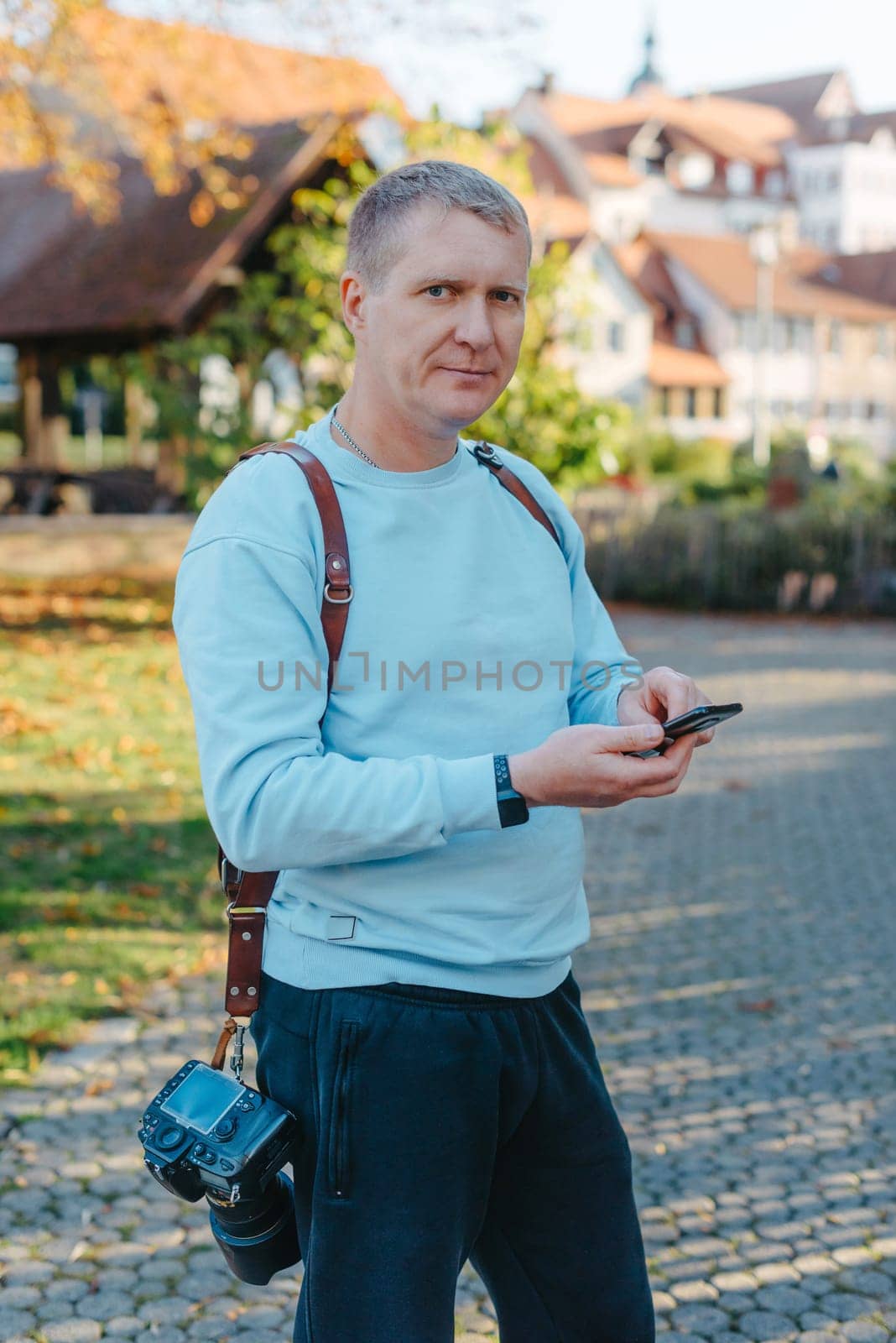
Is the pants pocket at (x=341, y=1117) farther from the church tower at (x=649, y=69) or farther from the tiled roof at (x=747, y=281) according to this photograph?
the church tower at (x=649, y=69)

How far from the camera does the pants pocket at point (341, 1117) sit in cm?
190

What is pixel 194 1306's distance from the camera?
3395 millimetres

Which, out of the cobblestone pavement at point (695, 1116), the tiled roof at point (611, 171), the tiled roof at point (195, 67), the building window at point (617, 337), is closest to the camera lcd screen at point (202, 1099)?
the cobblestone pavement at point (695, 1116)

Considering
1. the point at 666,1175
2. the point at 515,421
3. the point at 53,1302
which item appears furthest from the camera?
the point at 515,421

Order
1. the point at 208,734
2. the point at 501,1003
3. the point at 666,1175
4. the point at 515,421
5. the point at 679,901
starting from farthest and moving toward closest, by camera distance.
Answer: the point at 515,421 < the point at 679,901 < the point at 666,1175 < the point at 501,1003 < the point at 208,734

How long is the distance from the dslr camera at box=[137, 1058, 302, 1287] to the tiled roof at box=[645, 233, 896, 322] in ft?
175

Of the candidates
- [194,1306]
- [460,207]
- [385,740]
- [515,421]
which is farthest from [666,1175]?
[515,421]

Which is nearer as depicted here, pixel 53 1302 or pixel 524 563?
pixel 524 563

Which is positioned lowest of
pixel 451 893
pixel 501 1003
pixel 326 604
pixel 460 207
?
pixel 501 1003

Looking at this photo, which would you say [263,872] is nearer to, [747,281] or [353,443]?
[353,443]

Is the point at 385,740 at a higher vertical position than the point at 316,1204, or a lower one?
higher

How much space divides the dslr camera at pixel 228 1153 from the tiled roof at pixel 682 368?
50.1m

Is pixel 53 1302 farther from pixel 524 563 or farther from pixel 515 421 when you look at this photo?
pixel 515 421

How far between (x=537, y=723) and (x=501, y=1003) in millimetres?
385
